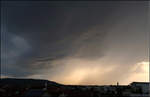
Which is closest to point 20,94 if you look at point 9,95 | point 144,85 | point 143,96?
point 9,95

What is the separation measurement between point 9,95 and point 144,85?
40562mm

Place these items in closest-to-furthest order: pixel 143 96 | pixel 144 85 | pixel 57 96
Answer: pixel 57 96, pixel 143 96, pixel 144 85

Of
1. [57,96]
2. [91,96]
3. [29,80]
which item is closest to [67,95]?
[57,96]

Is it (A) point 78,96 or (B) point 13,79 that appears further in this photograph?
(B) point 13,79

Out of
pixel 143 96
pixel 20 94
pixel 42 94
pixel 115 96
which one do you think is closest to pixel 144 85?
pixel 143 96

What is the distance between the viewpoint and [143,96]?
37719mm

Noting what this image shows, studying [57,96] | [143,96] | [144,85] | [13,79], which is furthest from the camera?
[13,79]

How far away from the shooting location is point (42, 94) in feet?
120

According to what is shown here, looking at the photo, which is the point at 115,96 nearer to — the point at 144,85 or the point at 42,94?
the point at 144,85

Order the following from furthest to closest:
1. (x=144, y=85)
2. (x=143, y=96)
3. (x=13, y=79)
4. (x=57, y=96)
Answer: (x=13, y=79) < (x=144, y=85) < (x=143, y=96) < (x=57, y=96)

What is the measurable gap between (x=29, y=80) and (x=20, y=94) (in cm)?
3258

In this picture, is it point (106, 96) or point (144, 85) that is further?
point (144, 85)

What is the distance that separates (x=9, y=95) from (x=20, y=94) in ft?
8.70

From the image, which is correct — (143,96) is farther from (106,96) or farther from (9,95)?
(9,95)
